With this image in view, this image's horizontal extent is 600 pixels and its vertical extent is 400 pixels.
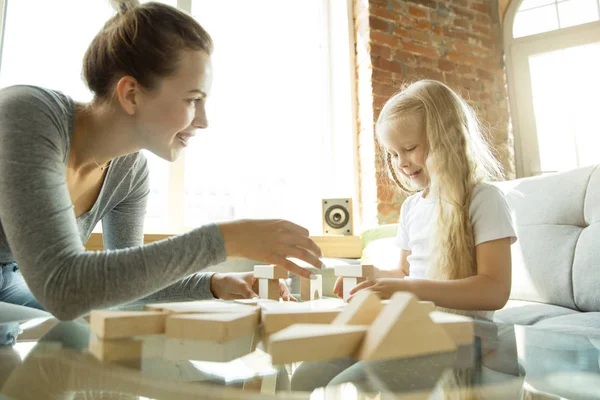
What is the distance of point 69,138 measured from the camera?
935 millimetres

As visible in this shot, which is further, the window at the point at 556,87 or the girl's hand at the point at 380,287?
the window at the point at 556,87

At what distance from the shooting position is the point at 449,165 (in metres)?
1.29

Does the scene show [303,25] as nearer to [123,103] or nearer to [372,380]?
[123,103]

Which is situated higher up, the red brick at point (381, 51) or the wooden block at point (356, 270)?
the red brick at point (381, 51)

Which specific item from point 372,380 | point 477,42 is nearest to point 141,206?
point 372,380

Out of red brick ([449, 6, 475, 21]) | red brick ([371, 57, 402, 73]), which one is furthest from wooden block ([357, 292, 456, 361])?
red brick ([449, 6, 475, 21])

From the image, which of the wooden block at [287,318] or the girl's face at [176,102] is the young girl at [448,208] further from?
the girl's face at [176,102]

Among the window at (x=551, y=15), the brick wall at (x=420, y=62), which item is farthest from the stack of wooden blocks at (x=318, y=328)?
the window at (x=551, y=15)

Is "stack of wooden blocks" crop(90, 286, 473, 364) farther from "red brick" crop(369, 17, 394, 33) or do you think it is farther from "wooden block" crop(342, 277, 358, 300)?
"red brick" crop(369, 17, 394, 33)

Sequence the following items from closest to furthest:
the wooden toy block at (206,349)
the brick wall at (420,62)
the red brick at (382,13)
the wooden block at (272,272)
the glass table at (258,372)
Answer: the glass table at (258,372) → the wooden toy block at (206,349) → the wooden block at (272,272) → the brick wall at (420,62) → the red brick at (382,13)

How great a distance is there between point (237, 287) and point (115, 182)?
0.51 metres

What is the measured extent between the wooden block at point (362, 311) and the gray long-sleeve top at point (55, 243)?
0.26 meters

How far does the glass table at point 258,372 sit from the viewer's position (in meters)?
0.30

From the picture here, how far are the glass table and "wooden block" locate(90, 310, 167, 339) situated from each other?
0.04 feet
